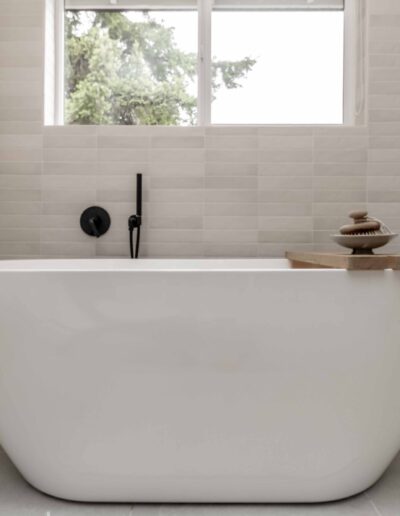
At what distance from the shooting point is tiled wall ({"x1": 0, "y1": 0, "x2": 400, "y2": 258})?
232 centimetres

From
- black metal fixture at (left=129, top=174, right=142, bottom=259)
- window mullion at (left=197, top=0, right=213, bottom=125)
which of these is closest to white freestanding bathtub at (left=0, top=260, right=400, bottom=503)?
black metal fixture at (left=129, top=174, right=142, bottom=259)

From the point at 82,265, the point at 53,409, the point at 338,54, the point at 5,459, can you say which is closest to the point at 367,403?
the point at 53,409

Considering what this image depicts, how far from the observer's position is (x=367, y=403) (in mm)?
1269

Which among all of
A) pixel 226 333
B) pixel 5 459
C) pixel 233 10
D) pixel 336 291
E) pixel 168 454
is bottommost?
pixel 5 459

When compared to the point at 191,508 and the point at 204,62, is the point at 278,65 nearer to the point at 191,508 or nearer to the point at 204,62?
the point at 204,62

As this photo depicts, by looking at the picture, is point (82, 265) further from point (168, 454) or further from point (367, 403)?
point (367, 403)

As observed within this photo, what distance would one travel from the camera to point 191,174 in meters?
2.34

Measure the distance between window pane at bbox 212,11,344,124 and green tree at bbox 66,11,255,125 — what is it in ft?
0.18

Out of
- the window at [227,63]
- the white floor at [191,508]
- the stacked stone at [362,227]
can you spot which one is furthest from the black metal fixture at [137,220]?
the white floor at [191,508]

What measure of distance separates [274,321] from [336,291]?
0.54ft

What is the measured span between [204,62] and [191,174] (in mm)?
626

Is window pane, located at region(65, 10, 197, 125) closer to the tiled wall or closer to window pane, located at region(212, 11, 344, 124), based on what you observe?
window pane, located at region(212, 11, 344, 124)

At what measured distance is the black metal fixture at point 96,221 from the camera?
230cm

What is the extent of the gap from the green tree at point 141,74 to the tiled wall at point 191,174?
263 millimetres
